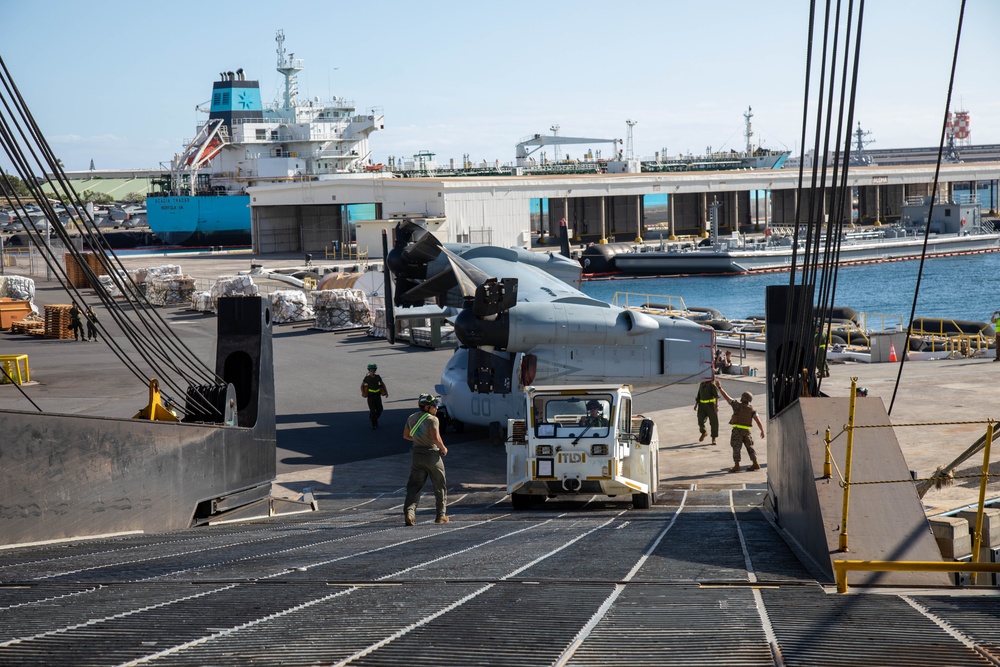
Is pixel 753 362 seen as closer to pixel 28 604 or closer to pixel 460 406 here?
pixel 460 406

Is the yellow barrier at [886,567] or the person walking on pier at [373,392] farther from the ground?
the yellow barrier at [886,567]

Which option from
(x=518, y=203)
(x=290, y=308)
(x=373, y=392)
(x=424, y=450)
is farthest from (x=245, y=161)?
(x=424, y=450)

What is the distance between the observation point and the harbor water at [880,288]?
202 feet

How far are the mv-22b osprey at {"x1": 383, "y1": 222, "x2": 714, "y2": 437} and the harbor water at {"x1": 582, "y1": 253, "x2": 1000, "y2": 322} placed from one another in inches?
1496

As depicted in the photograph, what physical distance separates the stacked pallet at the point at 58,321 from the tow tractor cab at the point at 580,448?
2890cm

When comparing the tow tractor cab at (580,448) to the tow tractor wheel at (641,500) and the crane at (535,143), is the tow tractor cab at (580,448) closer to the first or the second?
the tow tractor wheel at (641,500)

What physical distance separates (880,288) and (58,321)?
186ft

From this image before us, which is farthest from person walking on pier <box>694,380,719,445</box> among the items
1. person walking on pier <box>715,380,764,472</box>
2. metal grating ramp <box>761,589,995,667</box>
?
metal grating ramp <box>761,589,995,667</box>

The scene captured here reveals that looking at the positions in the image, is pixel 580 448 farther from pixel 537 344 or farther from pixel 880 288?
pixel 880 288

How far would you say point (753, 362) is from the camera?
32812mm

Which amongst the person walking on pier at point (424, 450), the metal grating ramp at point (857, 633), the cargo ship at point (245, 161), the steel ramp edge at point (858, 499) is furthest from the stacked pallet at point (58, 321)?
the cargo ship at point (245, 161)

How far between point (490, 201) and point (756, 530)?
62.6m

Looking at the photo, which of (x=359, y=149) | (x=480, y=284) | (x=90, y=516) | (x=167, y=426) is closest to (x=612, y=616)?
(x=90, y=516)

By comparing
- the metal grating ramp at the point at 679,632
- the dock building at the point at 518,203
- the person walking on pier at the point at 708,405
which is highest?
the dock building at the point at 518,203
